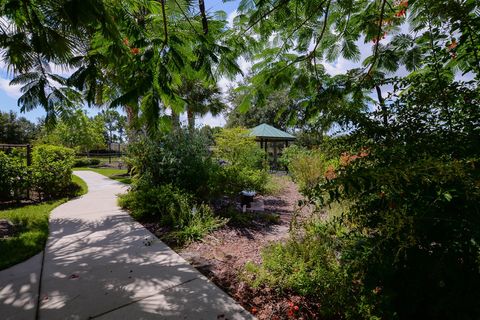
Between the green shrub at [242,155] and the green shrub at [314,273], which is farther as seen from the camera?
the green shrub at [242,155]

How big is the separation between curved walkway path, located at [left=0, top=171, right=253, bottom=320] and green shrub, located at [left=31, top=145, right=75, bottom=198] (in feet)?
11.1

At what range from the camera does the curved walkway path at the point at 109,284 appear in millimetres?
2356

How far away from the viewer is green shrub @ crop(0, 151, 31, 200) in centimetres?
627

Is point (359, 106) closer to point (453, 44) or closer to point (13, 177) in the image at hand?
point (453, 44)

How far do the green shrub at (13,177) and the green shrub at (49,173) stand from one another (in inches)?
8.2

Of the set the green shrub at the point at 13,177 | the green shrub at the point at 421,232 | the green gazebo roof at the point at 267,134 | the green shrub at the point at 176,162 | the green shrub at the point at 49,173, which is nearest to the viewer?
the green shrub at the point at 421,232

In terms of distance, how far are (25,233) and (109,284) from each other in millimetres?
2716

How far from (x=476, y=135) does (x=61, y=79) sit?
3.05 m

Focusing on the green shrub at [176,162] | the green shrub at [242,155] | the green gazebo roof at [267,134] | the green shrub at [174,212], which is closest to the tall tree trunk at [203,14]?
the green shrub at [174,212]

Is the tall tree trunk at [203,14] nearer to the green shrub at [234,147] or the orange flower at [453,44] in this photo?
the orange flower at [453,44]

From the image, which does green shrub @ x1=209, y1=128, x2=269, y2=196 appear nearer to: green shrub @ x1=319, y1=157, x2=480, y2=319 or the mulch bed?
the mulch bed

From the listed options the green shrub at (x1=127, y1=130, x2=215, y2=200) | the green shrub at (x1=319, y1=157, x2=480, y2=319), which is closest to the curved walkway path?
the green shrub at (x1=319, y1=157, x2=480, y2=319)

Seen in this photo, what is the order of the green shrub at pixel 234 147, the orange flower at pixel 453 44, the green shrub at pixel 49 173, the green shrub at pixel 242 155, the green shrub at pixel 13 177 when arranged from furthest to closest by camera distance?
the green shrub at pixel 234 147, the green shrub at pixel 242 155, the green shrub at pixel 49 173, the green shrub at pixel 13 177, the orange flower at pixel 453 44

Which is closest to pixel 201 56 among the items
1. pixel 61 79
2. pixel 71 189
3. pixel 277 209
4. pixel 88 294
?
pixel 61 79
